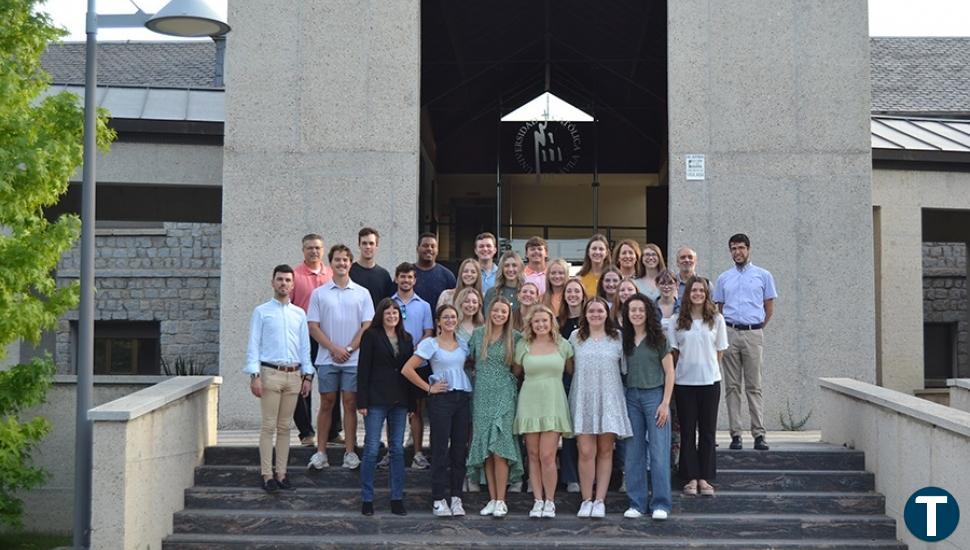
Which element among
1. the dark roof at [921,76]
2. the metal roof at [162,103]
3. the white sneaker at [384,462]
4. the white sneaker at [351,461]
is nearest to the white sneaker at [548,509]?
the white sneaker at [384,462]

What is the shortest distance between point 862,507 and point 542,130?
13886mm

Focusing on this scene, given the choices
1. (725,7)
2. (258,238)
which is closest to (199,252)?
(258,238)

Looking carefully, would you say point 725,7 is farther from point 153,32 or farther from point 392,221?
point 153,32

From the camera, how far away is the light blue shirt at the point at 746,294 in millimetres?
9992

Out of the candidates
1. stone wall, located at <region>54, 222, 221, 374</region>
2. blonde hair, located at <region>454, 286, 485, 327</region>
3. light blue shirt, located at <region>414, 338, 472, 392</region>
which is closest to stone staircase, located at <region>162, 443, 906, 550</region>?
light blue shirt, located at <region>414, 338, 472, 392</region>

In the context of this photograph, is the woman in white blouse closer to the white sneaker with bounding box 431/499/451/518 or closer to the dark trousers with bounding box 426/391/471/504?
the dark trousers with bounding box 426/391/471/504

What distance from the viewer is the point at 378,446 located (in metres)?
8.94

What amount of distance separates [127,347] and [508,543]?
22.6m

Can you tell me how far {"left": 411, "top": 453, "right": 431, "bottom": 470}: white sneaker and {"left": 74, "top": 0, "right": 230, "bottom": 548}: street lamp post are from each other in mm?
2630

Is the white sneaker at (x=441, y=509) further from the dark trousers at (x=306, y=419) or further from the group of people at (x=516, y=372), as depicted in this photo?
the dark trousers at (x=306, y=419)

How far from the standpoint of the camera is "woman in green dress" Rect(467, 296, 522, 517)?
28.8 ft

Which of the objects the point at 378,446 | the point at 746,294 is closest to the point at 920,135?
the point at 746,294

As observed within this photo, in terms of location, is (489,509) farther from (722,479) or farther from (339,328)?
(722,479)

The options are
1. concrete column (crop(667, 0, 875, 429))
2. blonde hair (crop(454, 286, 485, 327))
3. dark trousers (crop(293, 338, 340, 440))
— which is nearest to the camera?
blonde hair (crop(454, 286, 485, 327))
